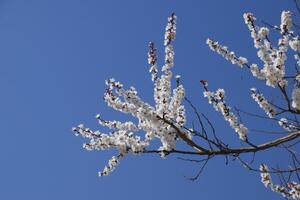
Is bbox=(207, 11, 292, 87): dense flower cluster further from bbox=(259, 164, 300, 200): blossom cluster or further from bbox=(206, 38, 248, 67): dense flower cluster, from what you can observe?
bbox=(259, 164, 300, 200): blossom cluster

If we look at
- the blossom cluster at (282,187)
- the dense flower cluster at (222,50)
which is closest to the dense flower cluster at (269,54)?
the dense flower cluster at (222,50)

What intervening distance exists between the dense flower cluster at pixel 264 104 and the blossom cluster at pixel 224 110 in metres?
0.35

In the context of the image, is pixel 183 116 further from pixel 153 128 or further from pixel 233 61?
pixel 233 61

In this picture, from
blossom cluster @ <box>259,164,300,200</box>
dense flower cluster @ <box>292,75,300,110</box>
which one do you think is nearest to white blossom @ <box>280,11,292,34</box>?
dense flower cluster @ <box>292,75,300,110</box>

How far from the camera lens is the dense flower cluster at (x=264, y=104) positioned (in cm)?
463

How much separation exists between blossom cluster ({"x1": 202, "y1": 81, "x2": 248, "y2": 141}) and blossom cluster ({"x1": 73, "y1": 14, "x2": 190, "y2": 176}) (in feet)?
1.18

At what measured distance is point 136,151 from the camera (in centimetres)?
407

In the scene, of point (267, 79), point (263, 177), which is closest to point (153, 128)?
point (267, 79)

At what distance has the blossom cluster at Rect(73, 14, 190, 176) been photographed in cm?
397

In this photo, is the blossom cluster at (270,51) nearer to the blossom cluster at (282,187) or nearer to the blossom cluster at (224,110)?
the blossom cluster at (224,110)

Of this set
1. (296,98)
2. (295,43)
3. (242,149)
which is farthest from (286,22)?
(242,149)

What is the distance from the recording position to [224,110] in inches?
186

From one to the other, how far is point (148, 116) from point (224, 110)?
122 cm

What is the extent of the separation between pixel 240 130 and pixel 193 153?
86 centimetres
